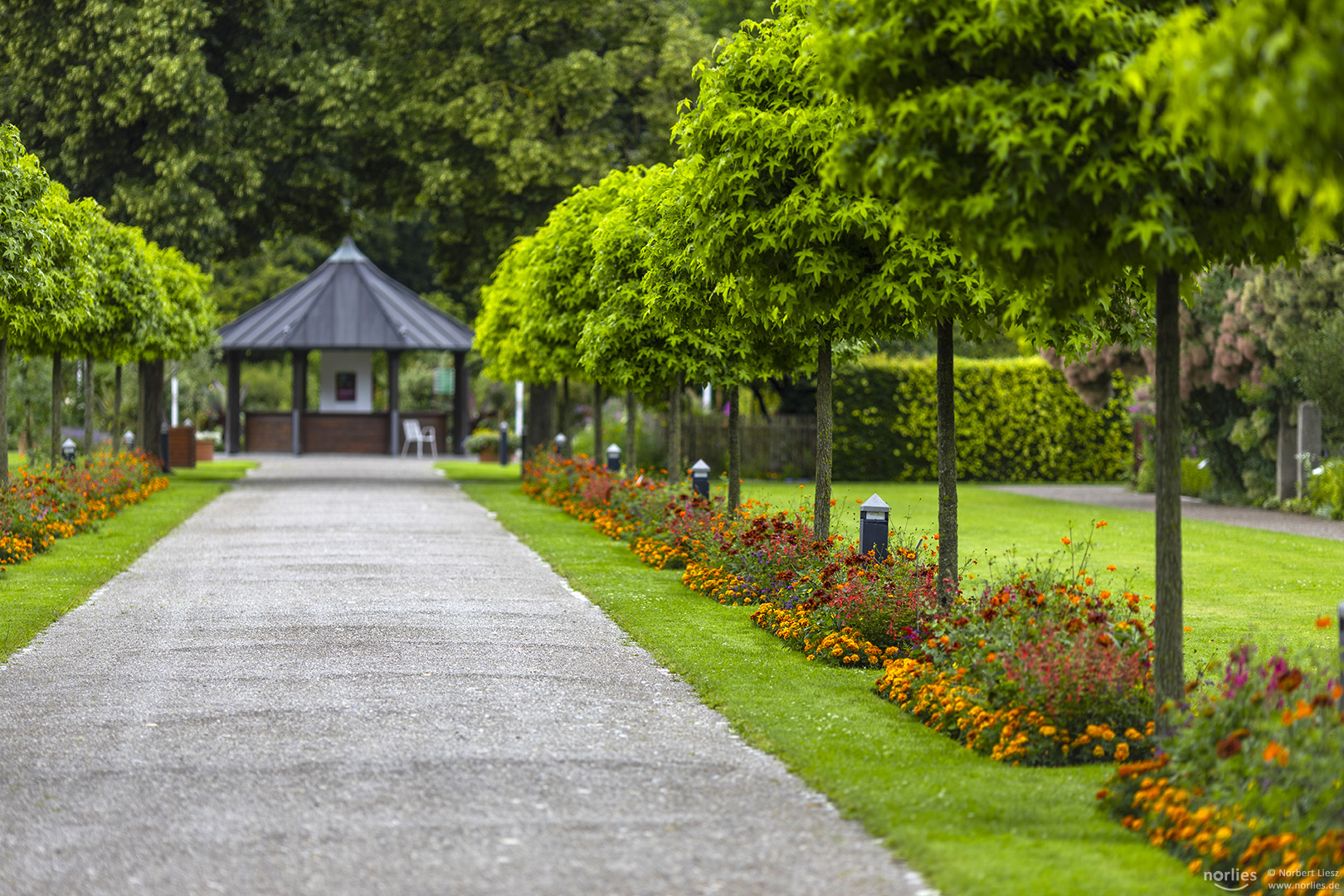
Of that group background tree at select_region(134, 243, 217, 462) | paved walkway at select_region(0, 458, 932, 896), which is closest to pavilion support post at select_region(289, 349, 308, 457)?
background tree at select_region(134, 243, 217, 462)

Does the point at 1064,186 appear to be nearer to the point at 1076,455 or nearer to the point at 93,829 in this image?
the point at 93,829

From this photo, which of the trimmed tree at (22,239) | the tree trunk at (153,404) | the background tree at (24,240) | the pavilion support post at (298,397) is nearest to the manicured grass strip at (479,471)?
the pavilion support post at (298,397)

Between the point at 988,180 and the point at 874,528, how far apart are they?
495cm

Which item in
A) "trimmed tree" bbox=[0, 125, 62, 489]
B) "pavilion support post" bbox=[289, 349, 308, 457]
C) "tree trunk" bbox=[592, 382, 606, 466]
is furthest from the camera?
"pavilion support post" bbox=[289, 349, 308, 457]

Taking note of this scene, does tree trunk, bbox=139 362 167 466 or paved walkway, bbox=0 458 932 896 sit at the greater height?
tree trunk, bbox=139 362 167 466

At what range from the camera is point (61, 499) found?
56.4 feet

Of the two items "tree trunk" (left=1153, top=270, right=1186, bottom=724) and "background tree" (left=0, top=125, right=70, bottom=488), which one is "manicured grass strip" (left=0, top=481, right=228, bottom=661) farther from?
"tree trunk" (left=1153, top=270, right=1186, bottom=724)

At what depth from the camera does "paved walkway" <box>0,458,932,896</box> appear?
4.94 metres

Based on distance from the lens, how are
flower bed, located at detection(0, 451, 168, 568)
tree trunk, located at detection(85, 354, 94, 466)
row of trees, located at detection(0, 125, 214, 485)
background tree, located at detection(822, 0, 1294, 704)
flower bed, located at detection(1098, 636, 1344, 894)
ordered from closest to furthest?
flower bed, located at detection(1098, 636, 1344, 894) → background tree, located at detection(822, 0, 1294, 704) → row of trees, located at detection(0, 125, 214, 485) → flower bed, located at detection(0, 451, 168, 568) → tree trunk, located at detection(85, 354, 94, 466)

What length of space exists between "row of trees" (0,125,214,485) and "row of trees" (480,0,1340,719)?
594cm

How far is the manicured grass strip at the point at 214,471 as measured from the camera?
30644 mm

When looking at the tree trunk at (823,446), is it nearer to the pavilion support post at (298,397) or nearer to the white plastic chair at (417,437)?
the white plastic chair at (417,437)

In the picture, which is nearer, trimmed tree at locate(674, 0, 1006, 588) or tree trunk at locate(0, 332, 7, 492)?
trimmed tree at locate(674, 0, 1006, 588)

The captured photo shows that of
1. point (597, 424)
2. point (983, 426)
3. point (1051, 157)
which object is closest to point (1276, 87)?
point (1051, 157)
